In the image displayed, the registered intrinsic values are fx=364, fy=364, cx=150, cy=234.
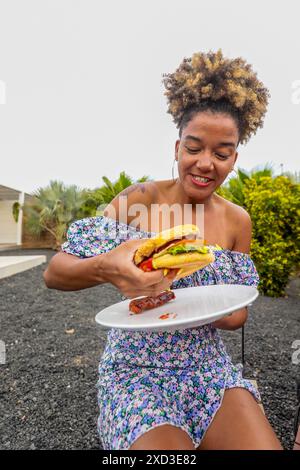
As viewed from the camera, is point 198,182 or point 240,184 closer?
point 198,182

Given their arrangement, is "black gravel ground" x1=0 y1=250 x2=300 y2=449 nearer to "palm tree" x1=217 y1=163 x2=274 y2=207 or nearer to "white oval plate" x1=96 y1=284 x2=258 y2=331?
"white oval plate" x1=96 y1=284 x2=258 y2=331

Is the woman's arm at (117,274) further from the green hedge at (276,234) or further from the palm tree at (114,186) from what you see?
the palm tree at (114,186)

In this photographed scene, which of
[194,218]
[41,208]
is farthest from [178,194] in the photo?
[41,208]

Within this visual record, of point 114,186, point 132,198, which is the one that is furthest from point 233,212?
point 114,186

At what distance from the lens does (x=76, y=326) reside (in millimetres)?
5641

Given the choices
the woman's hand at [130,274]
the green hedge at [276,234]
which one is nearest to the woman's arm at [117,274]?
Answer: the woman's hand at [130,274]

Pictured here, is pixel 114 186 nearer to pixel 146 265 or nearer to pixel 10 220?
pixel 10 220

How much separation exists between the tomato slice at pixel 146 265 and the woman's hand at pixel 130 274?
4 centimetres

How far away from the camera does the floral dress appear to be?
1546 mm

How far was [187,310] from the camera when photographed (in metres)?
1.53

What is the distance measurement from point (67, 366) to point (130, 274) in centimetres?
326

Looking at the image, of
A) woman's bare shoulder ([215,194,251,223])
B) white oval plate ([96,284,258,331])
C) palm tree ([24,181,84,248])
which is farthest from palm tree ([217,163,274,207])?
palm tree ([24,181,84,248])

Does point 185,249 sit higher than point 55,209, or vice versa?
point 55,209

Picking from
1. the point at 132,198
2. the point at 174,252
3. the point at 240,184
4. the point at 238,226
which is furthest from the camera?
the point at 240,184
